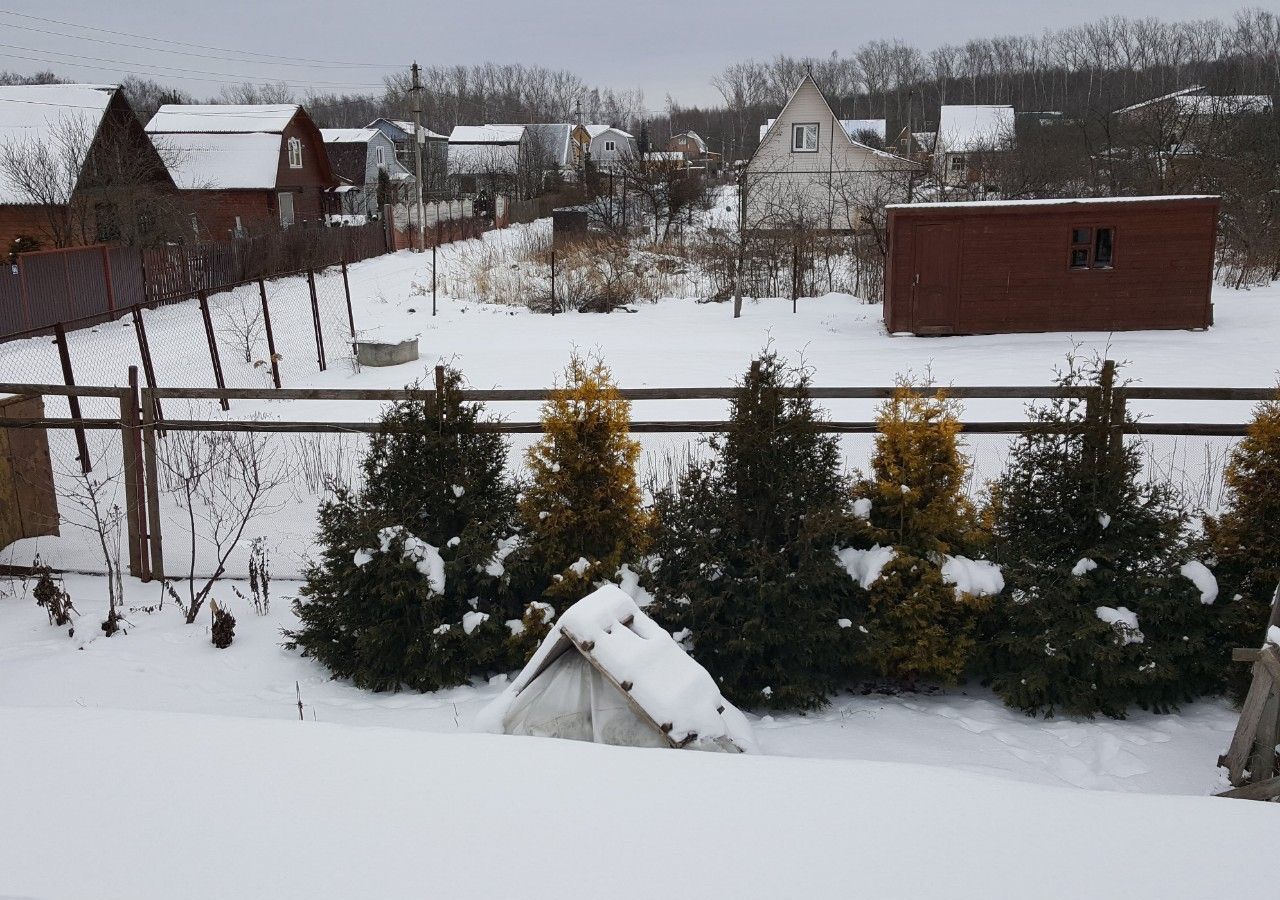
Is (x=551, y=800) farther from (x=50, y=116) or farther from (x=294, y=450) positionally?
(x=50, y=116)

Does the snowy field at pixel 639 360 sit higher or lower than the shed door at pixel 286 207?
lower

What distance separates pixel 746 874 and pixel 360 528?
12.4ft

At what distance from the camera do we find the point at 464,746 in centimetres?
386

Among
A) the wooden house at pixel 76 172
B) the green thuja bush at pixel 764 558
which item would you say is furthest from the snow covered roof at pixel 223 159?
the green thuja bush at pixel 764 558

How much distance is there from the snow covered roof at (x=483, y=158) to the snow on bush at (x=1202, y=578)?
62121 millimetres

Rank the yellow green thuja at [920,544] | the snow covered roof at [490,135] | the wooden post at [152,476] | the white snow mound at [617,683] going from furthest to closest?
the snow covered roof at [490,135]
the wooden post at [152,476]
the yellow green thuja at [920,544]
the white snow mound at [617,683]

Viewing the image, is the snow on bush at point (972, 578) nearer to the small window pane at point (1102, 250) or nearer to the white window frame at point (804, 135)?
the small window pane at point (1102, 250)

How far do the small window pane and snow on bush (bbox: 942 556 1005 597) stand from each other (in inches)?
573

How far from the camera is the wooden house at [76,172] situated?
2636cm

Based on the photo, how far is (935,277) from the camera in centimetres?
1853

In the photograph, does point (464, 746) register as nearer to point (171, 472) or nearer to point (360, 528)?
point (360, 528)

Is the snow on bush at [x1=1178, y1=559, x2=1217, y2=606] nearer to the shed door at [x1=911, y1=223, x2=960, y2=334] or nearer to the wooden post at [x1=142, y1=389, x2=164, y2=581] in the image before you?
the wooden post at [x1=142, y1=389, x2=164, y2=581]

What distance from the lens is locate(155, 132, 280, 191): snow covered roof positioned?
37.4 meters

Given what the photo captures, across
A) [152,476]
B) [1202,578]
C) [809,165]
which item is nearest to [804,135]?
[809,165]
